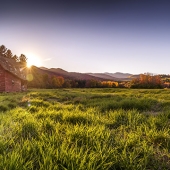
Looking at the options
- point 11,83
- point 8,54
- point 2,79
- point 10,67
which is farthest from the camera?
point 8,54

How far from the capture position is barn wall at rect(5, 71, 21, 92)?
84.0 feet

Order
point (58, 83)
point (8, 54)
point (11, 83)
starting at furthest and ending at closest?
point (8, 54) < point (58, 83) < point (11, 83)

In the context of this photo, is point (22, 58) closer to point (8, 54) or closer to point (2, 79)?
point (8, 54)

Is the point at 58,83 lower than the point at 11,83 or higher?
lower

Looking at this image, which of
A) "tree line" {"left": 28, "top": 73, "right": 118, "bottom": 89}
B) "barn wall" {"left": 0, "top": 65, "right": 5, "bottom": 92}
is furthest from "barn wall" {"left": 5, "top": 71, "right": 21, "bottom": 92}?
"tree line" {"left": 28, "top": 73, "right": 118, "bottom": 89}

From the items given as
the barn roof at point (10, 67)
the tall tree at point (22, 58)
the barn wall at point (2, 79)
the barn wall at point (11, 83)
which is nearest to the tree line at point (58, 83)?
the tall tree at point (22, 58)

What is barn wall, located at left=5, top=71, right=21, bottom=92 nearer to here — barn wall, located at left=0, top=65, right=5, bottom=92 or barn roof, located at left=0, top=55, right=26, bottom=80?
barn wall, located at left=0, top=65, right=5, bottom=92

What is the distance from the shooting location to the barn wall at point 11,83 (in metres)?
25.6

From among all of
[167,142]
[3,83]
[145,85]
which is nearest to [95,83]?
[145,85]

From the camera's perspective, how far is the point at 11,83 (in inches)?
1063

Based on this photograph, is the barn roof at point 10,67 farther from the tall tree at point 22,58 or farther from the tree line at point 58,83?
the tall tree at point 22,58

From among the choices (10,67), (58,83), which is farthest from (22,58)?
(10,67)

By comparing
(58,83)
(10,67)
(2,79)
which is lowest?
(58,83)

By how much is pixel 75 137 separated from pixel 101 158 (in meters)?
0.84
